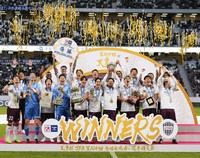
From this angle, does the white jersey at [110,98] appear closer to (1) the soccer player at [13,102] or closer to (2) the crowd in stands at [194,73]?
(1) the soccer player at [13,102]

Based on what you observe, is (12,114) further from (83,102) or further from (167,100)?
(167,100)

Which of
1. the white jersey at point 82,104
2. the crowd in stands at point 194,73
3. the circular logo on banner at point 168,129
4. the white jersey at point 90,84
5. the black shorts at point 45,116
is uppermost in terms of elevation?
the white jersey at point 90,84

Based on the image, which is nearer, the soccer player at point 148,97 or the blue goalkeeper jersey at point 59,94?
the blue goalkeeper jersey at point 59,94

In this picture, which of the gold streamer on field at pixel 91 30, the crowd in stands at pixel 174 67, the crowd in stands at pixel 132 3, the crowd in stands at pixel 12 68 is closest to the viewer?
the crowd in stands at pixel 12 68

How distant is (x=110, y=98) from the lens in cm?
1128

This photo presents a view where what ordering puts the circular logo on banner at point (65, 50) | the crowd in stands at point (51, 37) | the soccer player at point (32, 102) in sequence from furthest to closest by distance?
the crowd in stands at point (51, 37) → the circular logo on banner at point (65, 50) → the soccer player at point (32, 102)

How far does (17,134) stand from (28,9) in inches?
1377

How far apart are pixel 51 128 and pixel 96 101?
1283mm

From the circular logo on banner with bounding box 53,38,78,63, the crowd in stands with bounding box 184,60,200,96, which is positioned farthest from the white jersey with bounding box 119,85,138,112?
the crowd in stands with bounding box 184,60,200,96

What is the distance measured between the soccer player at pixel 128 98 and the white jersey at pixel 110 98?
178 millimetres

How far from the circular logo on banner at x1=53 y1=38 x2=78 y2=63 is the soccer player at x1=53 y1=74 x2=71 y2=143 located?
3.89ft

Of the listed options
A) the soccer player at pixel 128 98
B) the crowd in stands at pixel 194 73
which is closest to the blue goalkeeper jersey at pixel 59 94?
the soccer player at pixel 128 98

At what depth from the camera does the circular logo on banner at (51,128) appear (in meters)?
11.0

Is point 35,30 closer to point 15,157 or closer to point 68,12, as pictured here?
point 68,12
